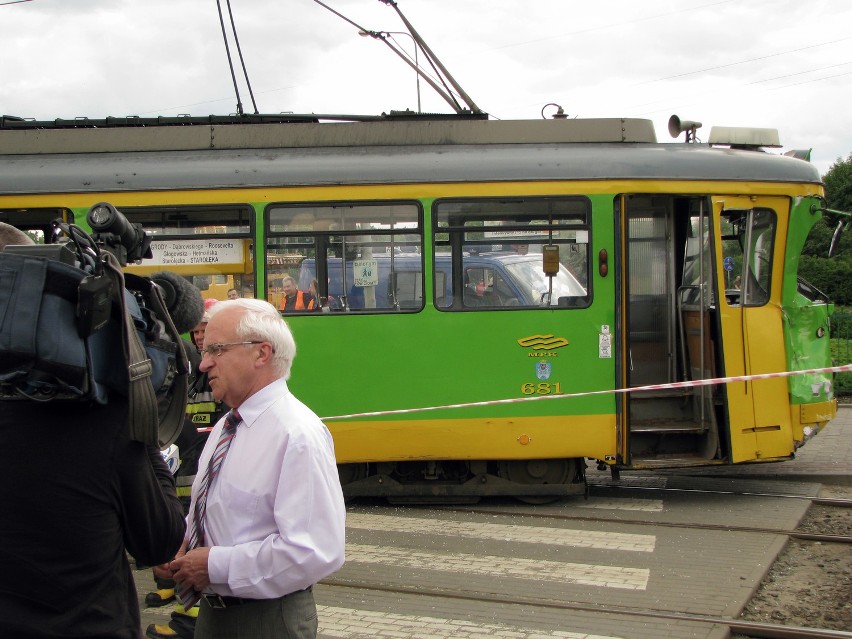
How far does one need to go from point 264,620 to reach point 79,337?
1.07m

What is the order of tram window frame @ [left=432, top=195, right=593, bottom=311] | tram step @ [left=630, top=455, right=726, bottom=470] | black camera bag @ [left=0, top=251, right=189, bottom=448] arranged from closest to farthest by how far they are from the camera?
black camera bag @ [left=0, top=251, right=189, bottom=448] → tram window frame @ [left=432, top=195, right=593, bottom=311] → tram step @ [left=630, top=455, right=726, bottom=470]

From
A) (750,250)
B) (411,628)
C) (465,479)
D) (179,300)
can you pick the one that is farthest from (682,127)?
(179,300)

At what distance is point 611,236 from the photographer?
326 inches

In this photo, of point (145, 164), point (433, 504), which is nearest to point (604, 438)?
point (433, 504)

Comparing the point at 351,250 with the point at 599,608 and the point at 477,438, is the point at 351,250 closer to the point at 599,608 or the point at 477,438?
the point at 477,438

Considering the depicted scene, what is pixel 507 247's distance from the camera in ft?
27.2

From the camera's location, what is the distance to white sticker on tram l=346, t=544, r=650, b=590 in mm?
6371

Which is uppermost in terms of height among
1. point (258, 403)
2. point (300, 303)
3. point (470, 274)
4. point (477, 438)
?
point (470, 274)

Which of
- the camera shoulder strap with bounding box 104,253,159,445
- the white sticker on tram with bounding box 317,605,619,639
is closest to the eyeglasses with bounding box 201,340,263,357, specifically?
the camera shoulder strap with bounding box 104,253,159,445

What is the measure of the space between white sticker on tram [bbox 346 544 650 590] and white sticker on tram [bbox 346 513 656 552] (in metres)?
0.56

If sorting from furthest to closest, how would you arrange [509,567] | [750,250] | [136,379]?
[750,250], [509,567], [136,379]

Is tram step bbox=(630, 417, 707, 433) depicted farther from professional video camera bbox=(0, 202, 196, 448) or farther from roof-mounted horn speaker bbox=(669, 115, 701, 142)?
professional video camera bbox=(0, 202, 196, 448)

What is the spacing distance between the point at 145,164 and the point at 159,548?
6583 mm

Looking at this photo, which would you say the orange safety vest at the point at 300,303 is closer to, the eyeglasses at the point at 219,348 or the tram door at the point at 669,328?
the tram door at the point at 669,328
